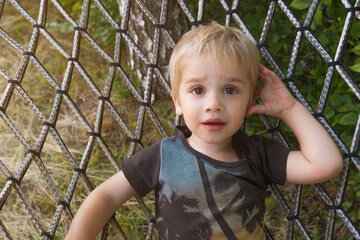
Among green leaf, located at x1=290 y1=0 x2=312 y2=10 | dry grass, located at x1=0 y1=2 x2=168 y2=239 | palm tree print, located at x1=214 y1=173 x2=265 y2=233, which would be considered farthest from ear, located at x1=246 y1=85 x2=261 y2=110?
dry grass, located at x1=0 y1=2 x2=168 y2=239

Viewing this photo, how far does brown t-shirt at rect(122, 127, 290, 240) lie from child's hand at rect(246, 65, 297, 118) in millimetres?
87

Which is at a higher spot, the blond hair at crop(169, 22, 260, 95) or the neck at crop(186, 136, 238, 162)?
the blond hair at crop(169, 22, 260, 95)

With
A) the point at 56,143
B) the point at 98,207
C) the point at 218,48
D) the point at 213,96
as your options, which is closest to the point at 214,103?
the point at 213,96

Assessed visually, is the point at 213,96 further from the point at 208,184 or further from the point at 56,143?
the point at 56,143

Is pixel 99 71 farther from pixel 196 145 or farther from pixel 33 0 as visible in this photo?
pixel 196 145

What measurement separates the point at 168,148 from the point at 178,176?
0.30ft

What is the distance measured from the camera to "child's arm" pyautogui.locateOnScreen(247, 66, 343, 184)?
45.0 inches

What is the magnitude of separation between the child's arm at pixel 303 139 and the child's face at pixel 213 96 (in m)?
0.14

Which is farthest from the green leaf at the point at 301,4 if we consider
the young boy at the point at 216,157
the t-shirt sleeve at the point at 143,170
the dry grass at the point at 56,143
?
the dry grass at the point at 56,143

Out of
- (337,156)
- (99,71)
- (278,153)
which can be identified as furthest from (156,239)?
(99,71)

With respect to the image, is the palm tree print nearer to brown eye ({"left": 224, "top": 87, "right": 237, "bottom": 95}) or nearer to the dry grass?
brown eye ({"left": 224, "top": 87, "right": 237, "bottom": 95})

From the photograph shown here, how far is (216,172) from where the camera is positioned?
3.89 feet

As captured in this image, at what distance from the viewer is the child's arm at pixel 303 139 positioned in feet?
3.75

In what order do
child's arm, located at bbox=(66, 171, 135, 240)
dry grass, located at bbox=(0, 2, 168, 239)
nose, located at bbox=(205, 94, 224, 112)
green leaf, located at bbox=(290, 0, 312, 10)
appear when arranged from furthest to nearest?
dry grass, located at bbox=(0, 2, 168, 239) → green leaf, located at bbox=(290, 0, 312, 10) → child's arm, located at bbox=(66, 171, 135, 240) → nose, located at bbox=(205, 94, 224, 112)
